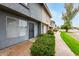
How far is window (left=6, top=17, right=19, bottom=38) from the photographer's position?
9.60 meters

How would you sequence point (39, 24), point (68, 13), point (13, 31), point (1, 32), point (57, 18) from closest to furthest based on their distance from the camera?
point (1, 32) → point (13, 31) → point (57, 18) → point (68, 13) → point (39, 24)

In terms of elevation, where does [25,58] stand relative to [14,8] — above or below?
below

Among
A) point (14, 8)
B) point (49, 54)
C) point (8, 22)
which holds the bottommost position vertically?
point (49, 54)

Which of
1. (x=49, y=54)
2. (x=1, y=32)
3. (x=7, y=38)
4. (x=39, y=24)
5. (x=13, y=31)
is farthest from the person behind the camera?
(x=39, y=24)

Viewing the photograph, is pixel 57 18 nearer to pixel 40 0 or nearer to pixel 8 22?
pixel 8 22

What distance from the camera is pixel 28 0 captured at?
6.43 m

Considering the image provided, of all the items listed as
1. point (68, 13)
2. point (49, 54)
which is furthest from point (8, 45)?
point (68, 13)

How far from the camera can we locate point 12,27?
33.8 ft

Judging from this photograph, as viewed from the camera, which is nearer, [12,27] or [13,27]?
[12,27]

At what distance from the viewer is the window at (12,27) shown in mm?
9602

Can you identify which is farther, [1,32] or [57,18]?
[57,18]

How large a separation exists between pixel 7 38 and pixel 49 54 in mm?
4948

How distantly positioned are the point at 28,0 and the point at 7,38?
3798 millimetres

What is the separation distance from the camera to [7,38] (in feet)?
30.9
